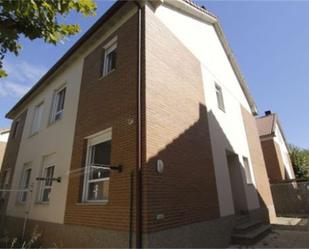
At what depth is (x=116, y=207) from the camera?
5379 mm

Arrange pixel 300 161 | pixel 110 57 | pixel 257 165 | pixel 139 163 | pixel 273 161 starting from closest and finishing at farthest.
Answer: pixel 139 163 < pixel 110 57 < pixel 257 165 < pixel 273 161 < pixel 300 161

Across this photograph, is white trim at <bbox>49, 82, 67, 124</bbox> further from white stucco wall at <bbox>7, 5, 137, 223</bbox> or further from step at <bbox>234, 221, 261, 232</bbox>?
step at <bbox>234, 221, 261, 232</bbox>

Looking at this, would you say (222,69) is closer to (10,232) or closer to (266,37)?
(266,37)

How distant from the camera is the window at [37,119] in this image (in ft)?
38.9

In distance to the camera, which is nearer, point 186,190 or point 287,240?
point 186,190

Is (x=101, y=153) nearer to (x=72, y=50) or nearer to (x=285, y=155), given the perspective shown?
(x=72, y=50)

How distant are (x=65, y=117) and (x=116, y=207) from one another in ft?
17.3

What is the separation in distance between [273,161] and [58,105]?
731 inches

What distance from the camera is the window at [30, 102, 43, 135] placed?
11.9m

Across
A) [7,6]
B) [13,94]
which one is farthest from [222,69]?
[13,94]

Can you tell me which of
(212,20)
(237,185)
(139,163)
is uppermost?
(212,20)

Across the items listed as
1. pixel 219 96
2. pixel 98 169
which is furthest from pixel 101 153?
pixel 219 96

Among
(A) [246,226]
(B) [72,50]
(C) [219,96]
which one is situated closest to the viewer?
(A) [246,226]

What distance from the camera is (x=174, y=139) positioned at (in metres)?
6.47
